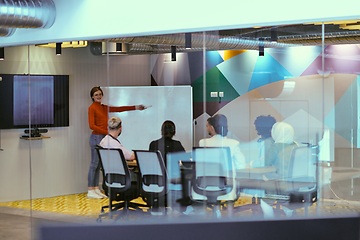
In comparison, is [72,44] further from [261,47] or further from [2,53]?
[261,47]

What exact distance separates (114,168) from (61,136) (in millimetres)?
954

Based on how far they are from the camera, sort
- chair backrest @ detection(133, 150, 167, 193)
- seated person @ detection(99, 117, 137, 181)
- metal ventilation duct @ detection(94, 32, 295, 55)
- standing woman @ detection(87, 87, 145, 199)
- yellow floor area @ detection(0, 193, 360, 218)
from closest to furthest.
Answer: metal ventilation duct @ detection(94, 32, 295, 55) < chair backrest @ detection(133, 150, 167, 193) < seated person @ detection(99, 117, 137, 181) < standing woman @ detection(87, 87, 145, 199) < yellow floor area @ detection(0, 193, 360, 218)

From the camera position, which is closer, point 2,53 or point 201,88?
point 201,88

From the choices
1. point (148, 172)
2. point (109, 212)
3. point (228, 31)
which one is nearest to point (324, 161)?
point (228, 31)

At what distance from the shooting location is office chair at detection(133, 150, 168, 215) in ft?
16.3

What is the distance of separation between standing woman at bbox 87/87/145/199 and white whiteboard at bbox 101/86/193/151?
0.09 meters

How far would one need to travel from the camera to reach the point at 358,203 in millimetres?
4277

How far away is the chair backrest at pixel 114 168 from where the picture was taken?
518 centimetres

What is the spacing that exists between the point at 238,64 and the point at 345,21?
4.03 ft

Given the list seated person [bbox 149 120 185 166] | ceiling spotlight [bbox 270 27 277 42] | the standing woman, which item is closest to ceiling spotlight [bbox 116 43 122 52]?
the standing woman

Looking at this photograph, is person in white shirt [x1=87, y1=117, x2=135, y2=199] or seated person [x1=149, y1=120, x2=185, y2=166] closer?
seated person [x1=149, y1=120, x2=185, y2=166]

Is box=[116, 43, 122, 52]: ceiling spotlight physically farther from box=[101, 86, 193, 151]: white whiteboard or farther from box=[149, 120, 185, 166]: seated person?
box=[149, 120, 185, 166]: seated person

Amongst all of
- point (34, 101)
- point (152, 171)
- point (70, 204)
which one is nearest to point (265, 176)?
point (152, 171)

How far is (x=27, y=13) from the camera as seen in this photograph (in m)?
4.62
